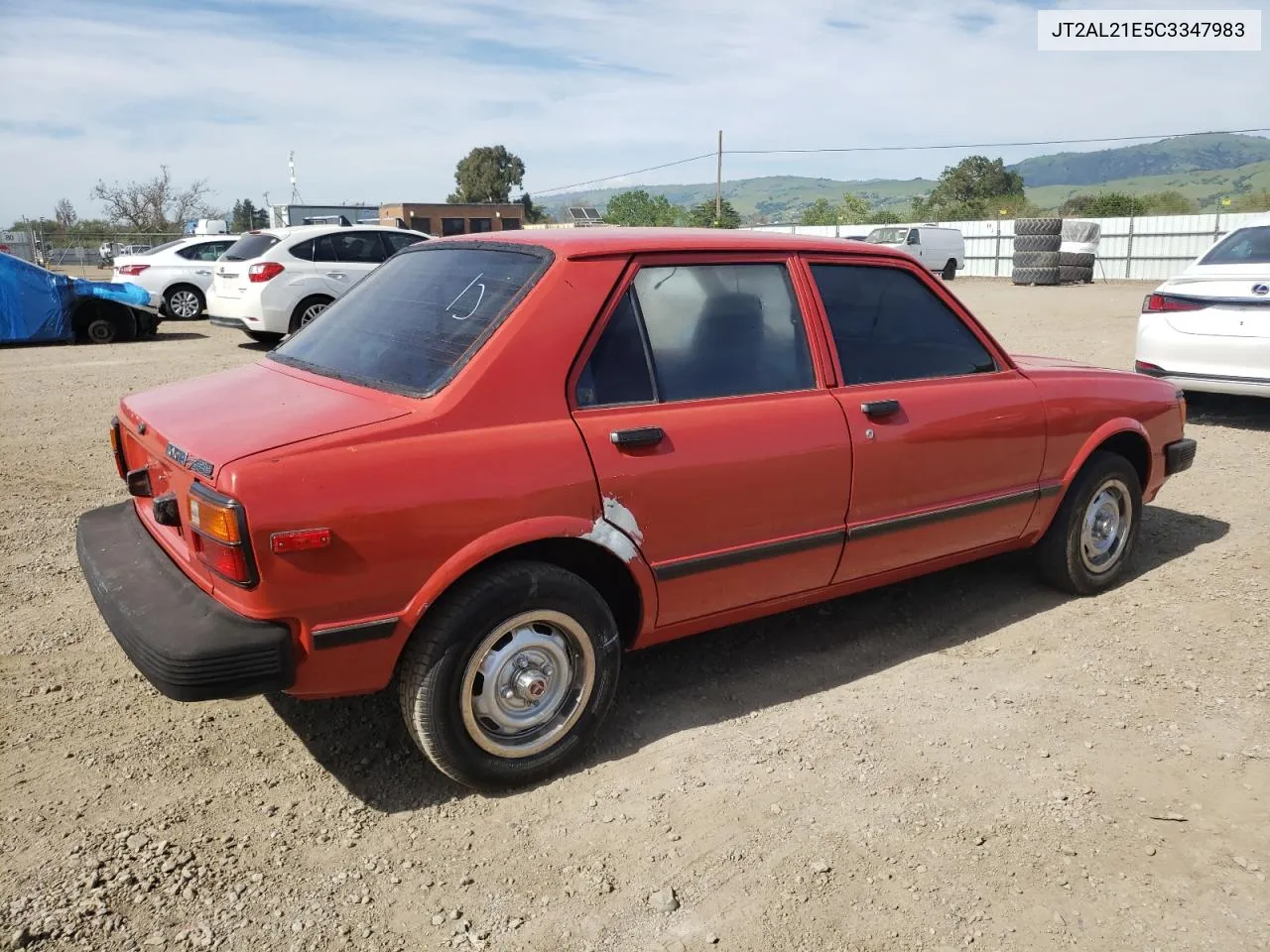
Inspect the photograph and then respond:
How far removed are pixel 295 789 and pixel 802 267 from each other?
8.19 feet

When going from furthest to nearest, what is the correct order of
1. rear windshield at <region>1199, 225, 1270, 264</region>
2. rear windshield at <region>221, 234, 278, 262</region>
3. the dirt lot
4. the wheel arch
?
rear windshield at <region>221, 234, 278, 262</region>, rear windshield at <region>1199, 225, 1270, 264</region>, the wheel arch, the dirt lot

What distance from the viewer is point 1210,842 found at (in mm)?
2760

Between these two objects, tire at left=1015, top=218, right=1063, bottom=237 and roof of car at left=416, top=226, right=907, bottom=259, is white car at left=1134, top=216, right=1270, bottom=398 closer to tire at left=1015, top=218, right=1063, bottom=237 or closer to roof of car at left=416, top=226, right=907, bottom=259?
A: roof of car at left=416, top=226, right=907, bottom=259

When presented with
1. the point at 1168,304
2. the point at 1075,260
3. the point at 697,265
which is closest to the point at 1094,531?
the point at 697,265

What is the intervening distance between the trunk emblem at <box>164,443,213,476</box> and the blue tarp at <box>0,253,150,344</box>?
13258 mm

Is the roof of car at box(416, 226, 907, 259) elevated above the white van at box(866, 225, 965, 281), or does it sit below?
below

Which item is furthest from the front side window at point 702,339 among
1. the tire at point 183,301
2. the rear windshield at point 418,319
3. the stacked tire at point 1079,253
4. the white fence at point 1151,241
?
the white fence at point 1151,241

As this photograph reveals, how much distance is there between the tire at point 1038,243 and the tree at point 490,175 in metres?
66.4

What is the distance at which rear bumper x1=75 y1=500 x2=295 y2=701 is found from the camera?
2477mm

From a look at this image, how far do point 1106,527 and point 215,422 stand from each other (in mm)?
3951

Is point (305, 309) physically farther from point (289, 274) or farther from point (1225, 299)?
point (1225, 299)

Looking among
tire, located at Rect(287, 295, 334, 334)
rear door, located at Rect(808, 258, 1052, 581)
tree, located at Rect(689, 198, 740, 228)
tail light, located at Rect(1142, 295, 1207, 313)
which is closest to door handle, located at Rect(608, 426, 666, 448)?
rear door, located at Rect(808, 258, 1052, 581)

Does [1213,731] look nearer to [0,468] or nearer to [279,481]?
[279,481]

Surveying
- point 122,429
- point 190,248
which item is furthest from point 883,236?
point 122,429
